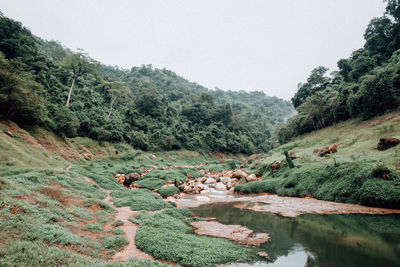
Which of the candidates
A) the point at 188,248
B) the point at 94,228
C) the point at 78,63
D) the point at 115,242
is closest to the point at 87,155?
the point at 78,63

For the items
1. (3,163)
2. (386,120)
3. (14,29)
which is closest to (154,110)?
(14,29)

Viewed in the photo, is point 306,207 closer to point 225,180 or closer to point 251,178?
point 251,178

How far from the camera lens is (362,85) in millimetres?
28953

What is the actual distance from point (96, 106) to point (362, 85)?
54.4 meters

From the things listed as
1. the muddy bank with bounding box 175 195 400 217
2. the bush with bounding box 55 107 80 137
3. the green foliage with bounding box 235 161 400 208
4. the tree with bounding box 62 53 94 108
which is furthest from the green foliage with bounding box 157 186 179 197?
the tree with bounding box 62 53 94 108

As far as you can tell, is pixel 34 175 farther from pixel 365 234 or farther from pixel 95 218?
pixel 365 234

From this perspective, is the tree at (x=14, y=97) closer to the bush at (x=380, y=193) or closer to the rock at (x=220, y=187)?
the rock at (x=220, y=187)

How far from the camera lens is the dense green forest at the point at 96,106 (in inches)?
974

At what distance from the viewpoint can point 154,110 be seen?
6662 cm

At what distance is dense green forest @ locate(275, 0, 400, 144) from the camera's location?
2665cm

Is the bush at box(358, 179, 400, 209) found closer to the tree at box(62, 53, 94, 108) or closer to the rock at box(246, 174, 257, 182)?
the rock at box(246, 174, 257, 182)

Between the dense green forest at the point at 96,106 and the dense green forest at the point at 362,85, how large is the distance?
31337 mm

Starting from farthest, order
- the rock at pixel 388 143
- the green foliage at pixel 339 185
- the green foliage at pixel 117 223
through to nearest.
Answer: the rock at pixel 388 143 < the green foliage at pixel 339 185 < the green foliage at pixel 117 223

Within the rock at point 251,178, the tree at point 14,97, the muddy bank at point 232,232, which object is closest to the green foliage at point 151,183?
the rock at point 251,178
